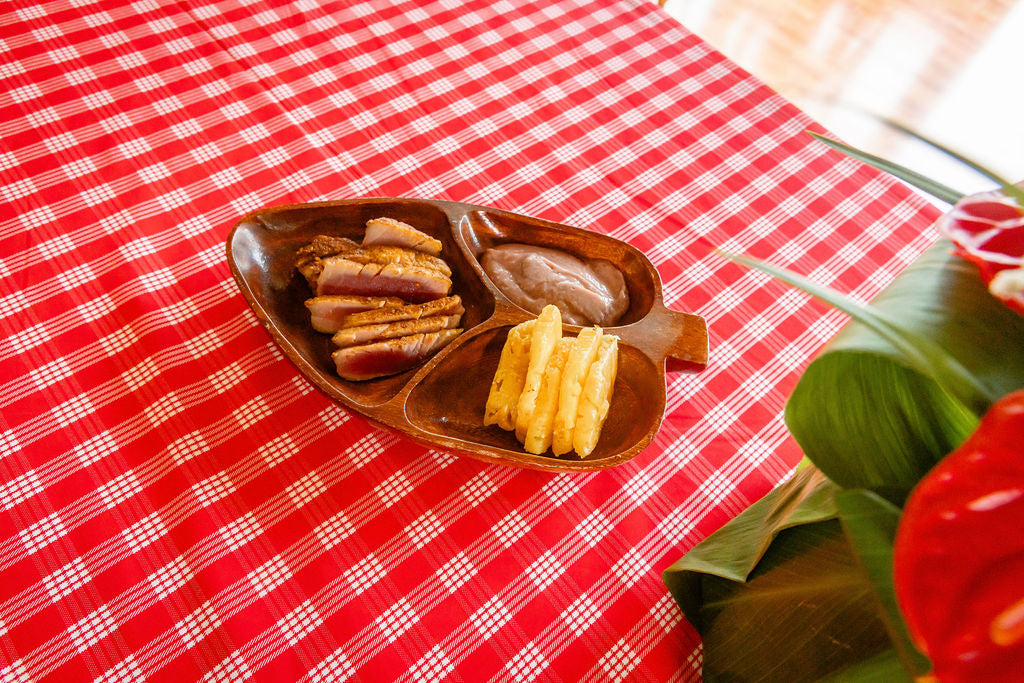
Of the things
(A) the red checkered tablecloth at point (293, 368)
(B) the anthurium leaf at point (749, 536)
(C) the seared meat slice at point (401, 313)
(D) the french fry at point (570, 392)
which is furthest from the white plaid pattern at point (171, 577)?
(B) the anthurium leaf at point (749, 536)

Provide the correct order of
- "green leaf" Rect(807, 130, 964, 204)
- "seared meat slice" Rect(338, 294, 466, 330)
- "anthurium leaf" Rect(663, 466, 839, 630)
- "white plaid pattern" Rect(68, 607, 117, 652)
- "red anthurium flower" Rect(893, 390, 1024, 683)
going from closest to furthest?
"red anthurium flower" Rect(893, 390, 1024, 683), "green leaf" Rect(807, 130, 964, 204), "anthurium leaf" Rect(663, 466, 839, 630), "white plaid pattern" Rect(68, 607, 117, 652), "seared meat slice" Rect(338, 294, 466, 330)

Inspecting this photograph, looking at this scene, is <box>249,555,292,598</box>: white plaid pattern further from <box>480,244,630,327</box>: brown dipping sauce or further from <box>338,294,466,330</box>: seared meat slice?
<box>480,244,630,327</box>: brown dipping sauce

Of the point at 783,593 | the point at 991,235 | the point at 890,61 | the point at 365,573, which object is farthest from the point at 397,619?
the point at 890,61

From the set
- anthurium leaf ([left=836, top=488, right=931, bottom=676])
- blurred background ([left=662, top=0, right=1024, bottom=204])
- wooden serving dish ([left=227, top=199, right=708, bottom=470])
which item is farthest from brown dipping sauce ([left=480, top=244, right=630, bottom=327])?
blurred background ([left=662, top=0, right=1024, bottom=204])

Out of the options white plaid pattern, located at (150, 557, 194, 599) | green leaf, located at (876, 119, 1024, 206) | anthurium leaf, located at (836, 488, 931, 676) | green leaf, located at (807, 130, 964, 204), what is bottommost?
white plaid pattern, located at (150, 557, 194, 599)

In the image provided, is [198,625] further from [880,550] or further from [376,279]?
[880,550]
